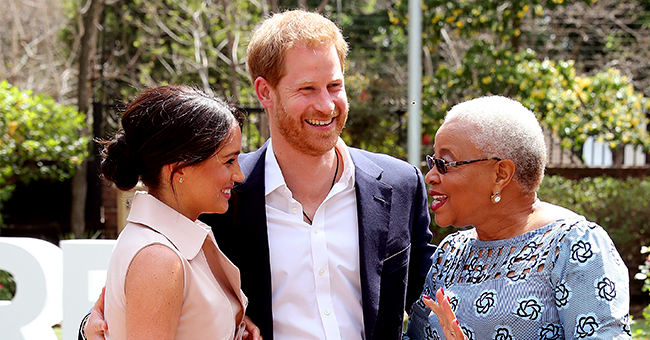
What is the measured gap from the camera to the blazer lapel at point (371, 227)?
→ 2.47m

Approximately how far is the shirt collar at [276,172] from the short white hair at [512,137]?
63 cm

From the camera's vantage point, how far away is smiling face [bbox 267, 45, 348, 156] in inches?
99.0

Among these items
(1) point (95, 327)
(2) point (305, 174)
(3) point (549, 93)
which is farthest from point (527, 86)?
(1) point (95, 327)

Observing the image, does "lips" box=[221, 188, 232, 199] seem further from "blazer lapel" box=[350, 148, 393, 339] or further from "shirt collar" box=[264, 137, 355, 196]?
"blazer lapel" box=[350, 148, 393, 339]

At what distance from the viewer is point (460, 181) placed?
2240 millimetres

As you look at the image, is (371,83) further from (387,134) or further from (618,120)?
(618,120)

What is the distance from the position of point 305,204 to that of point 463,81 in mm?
6301

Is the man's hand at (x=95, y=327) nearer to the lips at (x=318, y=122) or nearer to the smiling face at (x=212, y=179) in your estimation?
the smiling face at (x=212, y=179)

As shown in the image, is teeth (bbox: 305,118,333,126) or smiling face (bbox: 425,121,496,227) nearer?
smiling face (bbox: 425,121,496,227)

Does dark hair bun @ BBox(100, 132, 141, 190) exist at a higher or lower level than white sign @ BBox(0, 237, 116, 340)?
higher

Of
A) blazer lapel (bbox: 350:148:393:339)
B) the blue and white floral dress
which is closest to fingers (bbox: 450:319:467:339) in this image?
the blue and white floral dress

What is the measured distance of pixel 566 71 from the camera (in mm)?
8398

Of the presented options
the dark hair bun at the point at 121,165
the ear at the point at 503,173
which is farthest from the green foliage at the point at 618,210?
the dark hair bun at the point at 121,165

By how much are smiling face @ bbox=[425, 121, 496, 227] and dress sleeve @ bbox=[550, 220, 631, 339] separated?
12.9 inches
